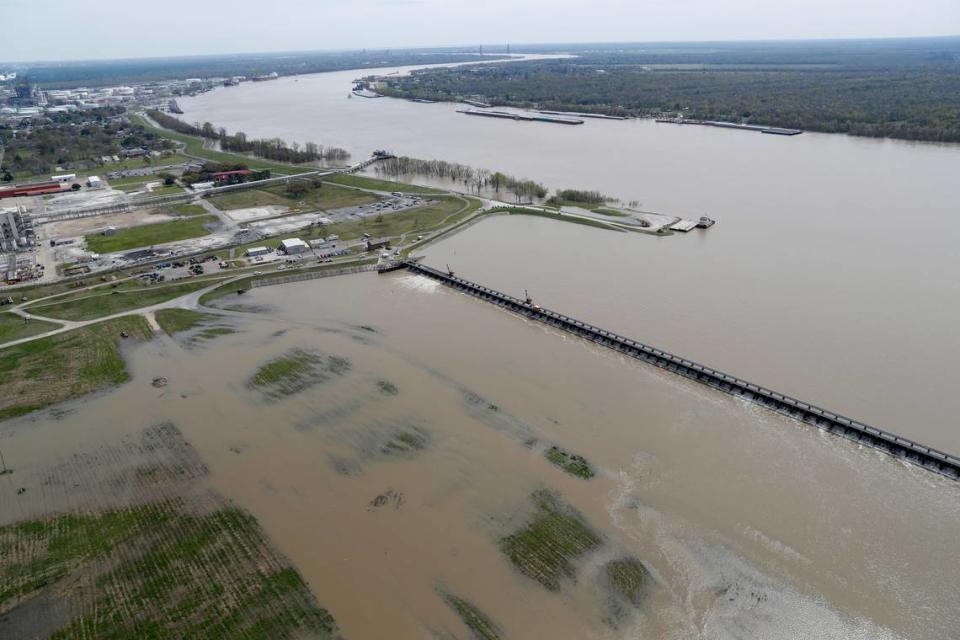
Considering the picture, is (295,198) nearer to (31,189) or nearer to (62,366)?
(31,189)

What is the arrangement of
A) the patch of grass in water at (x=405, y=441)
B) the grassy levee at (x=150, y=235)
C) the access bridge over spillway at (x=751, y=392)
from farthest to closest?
the grassy levee at (x=150, y=235) < the patch of grass in water at (x=405, y=441) < the access bridge over spillway at (x=751, y=392)

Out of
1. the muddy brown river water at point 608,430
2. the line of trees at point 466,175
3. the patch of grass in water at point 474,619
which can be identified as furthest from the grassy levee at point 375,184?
the patch of grass in water at point 474,619

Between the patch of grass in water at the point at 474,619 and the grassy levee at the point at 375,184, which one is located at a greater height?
the grassy levee at the point at 375,184

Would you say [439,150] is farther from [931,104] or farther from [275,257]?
[931,104]

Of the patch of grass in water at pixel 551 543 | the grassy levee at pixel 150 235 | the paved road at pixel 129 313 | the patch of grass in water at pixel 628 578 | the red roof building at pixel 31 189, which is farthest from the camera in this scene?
the red roof building at pixel 31 189

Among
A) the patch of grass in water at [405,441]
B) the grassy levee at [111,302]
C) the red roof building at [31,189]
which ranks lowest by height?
the patch of grass in water at [405,441]

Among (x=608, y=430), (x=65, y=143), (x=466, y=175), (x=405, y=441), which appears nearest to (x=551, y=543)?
(x=608, y=430)

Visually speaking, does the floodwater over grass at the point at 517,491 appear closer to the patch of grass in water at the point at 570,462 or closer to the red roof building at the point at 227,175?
the patch of grass in water at the point at 570,462
